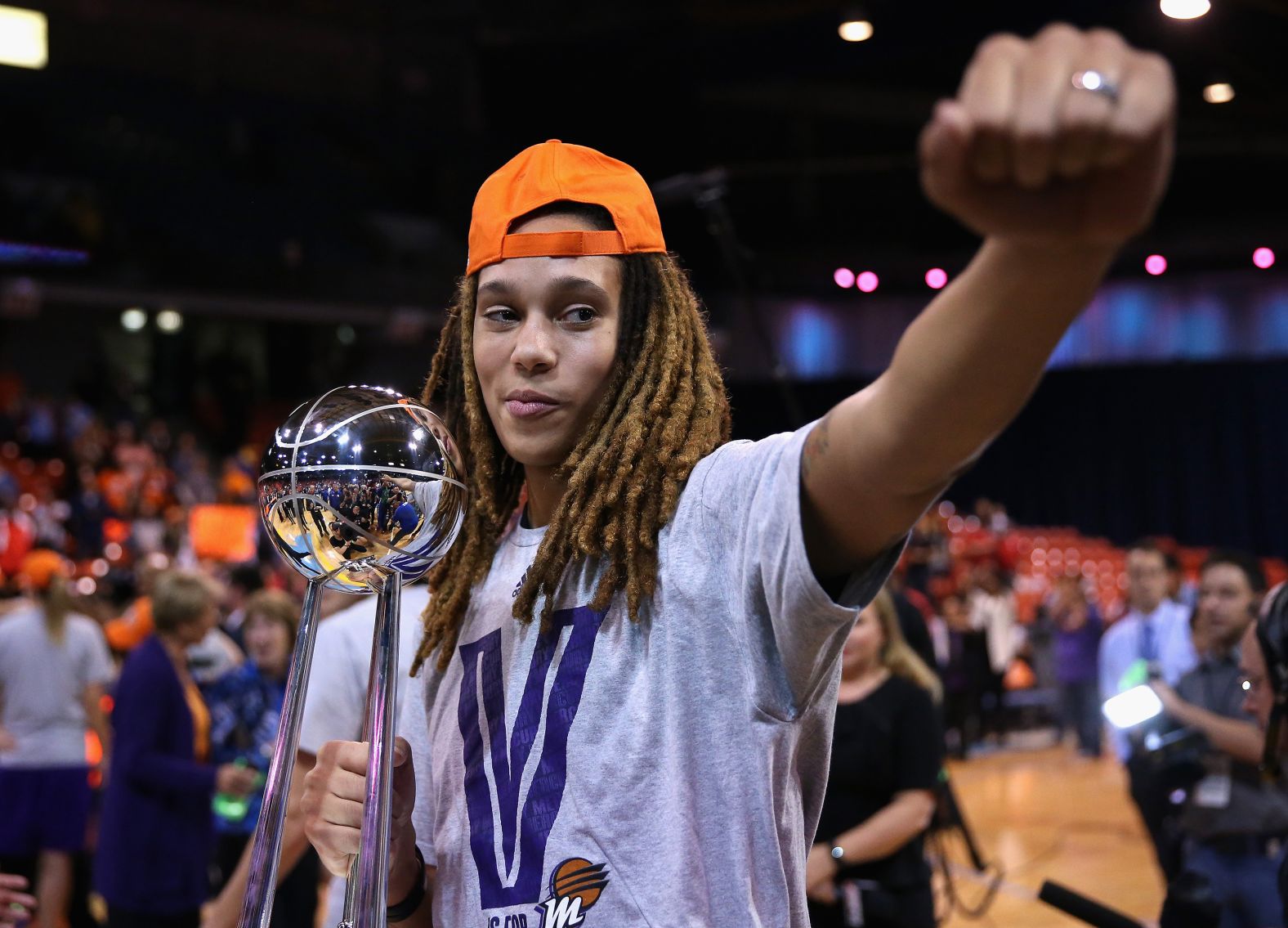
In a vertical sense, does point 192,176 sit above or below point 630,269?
above

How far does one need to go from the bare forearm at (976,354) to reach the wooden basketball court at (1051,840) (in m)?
4.75

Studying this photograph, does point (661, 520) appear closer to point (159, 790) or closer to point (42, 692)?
point (159, 790)

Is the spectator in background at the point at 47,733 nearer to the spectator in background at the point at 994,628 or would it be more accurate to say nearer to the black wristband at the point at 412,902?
the black wristband at the point at 412,902

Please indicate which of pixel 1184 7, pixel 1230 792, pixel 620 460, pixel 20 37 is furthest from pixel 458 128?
pixel 620 460

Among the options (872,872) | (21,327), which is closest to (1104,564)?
(21,327)

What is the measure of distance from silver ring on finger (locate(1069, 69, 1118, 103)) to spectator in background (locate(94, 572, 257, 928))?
4.05 m

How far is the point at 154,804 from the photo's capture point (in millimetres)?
4320

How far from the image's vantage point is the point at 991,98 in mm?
738

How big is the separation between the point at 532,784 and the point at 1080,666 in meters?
12.0

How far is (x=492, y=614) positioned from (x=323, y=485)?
322 millimetres

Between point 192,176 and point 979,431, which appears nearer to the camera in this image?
point 979,431

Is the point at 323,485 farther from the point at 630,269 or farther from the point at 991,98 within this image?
the point at 991,98

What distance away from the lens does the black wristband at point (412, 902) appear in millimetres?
1381

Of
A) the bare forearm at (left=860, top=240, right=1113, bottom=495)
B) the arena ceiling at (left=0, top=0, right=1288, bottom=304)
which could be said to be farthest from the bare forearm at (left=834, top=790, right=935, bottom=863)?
the arena ceiling at (left=0, top=0, right=1288, bottom=304)
